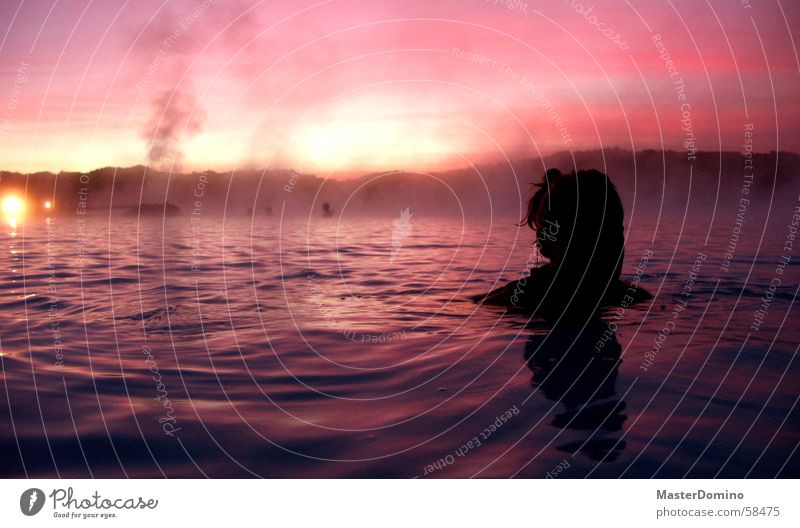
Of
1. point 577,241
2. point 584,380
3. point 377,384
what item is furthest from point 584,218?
point 377,384

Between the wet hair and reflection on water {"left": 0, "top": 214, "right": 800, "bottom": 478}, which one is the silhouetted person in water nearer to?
the wet hair

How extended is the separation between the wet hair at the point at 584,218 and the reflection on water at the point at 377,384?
920 millimetres

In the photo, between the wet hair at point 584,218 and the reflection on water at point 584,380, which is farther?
the wet hair at point 584,218

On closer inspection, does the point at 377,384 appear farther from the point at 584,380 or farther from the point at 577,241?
the point at 577,241

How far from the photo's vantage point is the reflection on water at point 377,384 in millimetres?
4246

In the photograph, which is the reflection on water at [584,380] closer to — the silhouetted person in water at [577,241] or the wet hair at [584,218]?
the silhouetted person in water at [577,241]

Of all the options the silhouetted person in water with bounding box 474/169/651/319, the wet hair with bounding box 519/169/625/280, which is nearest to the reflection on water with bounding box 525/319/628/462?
the silhouetted person in water with bounding box 474/169/651/319

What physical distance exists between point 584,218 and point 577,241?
30 centimetres

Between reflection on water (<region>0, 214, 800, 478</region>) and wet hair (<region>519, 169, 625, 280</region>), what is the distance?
92 cm

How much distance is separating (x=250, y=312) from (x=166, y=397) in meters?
3.21

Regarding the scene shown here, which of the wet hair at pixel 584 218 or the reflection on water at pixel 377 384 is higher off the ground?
the wet hair at pixel 584 218

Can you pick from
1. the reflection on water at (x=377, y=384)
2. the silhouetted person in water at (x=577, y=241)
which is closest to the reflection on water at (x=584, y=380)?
the reflection on water at (x=377, y=384)

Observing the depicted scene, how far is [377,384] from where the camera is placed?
18.2 feet
